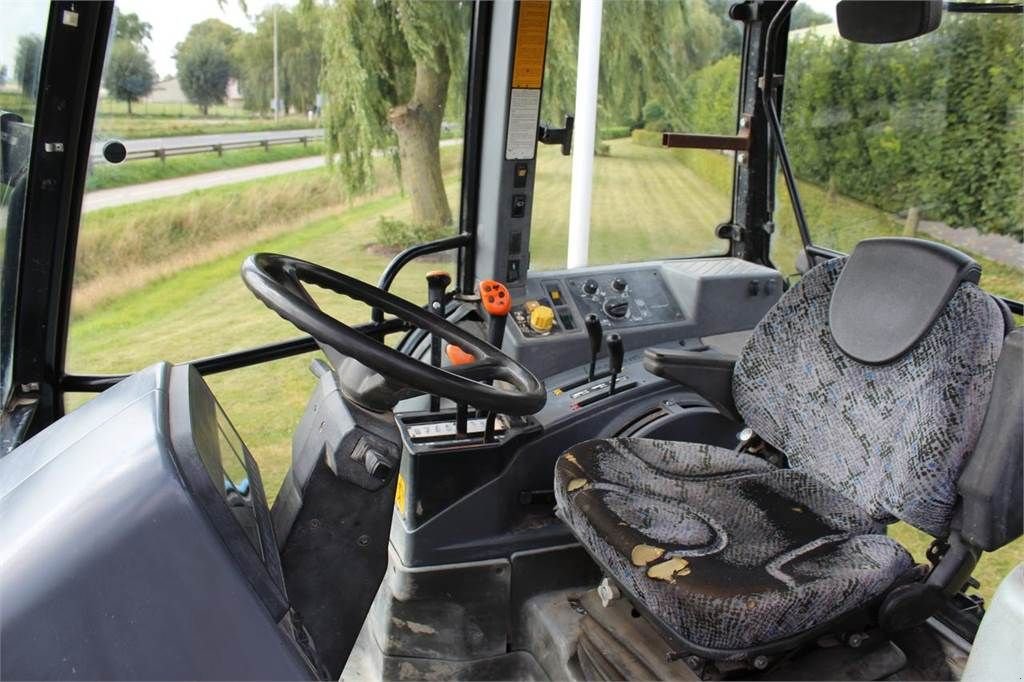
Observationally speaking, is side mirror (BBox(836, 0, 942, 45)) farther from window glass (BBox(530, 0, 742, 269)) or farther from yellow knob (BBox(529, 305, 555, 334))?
yellow knob (BBox(529, 305, 555, 334))

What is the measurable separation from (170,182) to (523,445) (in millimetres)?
1106

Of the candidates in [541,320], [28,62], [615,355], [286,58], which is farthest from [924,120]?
[28,62]

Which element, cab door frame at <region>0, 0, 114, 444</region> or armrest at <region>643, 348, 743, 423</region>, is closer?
cab door frame at <region>0, 0, 114, 444</region>

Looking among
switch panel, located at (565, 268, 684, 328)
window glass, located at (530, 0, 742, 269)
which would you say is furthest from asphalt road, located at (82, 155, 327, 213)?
switch panel, located at (565, 268, 684, 328)

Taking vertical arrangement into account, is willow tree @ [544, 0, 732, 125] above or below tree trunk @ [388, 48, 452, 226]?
above

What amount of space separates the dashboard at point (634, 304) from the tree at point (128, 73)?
3.82ft

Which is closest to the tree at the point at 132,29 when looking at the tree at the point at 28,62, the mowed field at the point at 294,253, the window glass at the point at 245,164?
the window glass at the point at 245,164

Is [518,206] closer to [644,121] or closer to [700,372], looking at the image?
[644,121]

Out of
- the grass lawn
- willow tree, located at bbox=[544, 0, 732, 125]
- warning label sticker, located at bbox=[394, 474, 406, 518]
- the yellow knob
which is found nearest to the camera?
the grass lawn

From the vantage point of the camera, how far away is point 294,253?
8.21ft

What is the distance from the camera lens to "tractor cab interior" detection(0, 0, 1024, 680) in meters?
0.92

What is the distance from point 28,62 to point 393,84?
1006 millimetres

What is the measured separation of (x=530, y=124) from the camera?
8.32 ft

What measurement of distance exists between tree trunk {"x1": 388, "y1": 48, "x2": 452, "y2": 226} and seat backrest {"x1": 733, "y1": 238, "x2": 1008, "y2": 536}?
3.85 feet
